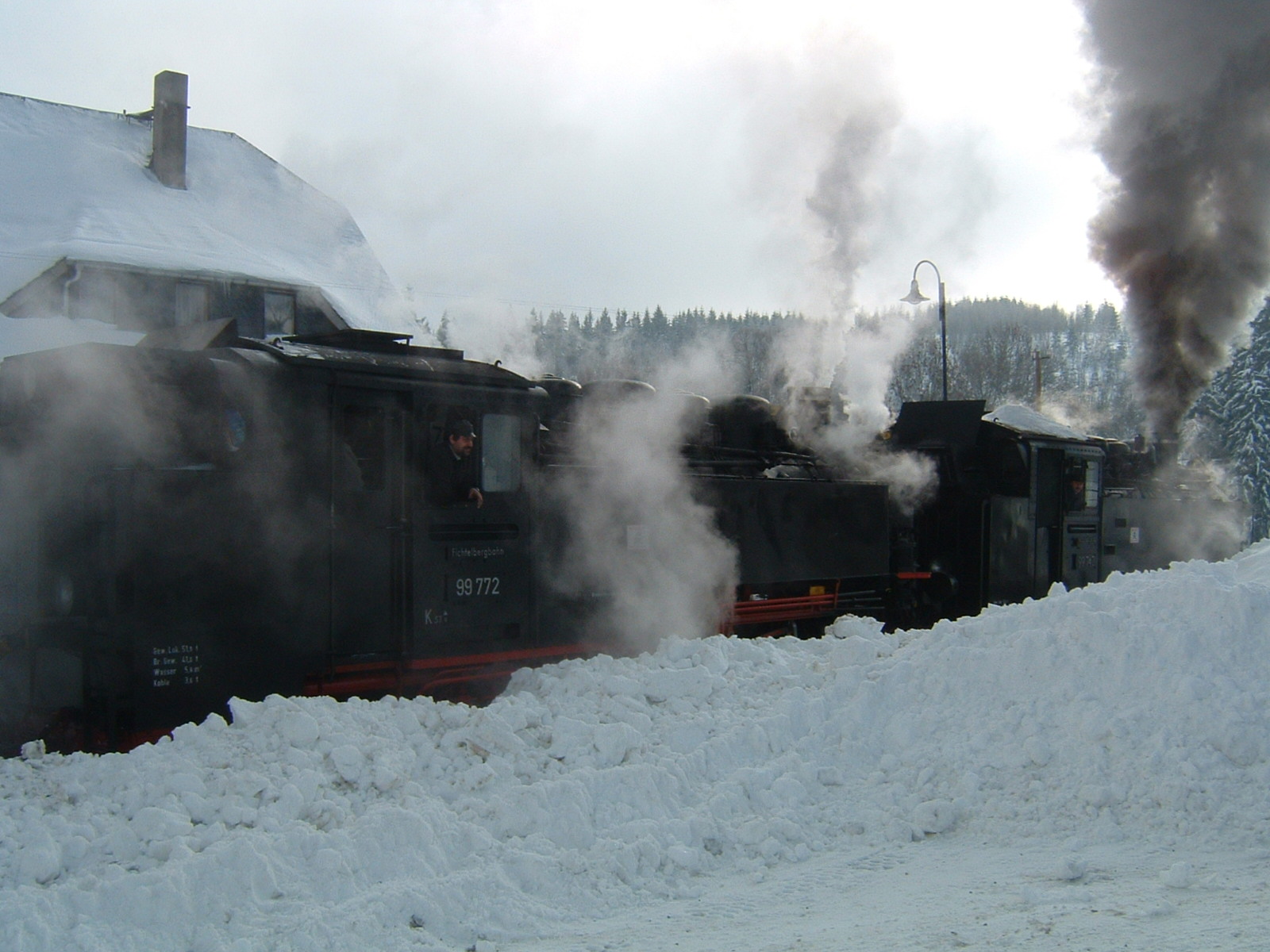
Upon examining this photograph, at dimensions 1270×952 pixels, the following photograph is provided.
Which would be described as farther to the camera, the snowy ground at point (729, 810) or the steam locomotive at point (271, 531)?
the steam locomotive at point (271, 531)

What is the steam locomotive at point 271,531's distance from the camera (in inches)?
245

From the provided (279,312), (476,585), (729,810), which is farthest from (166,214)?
(729,810)

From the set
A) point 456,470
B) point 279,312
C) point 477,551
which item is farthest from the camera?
point 279,312

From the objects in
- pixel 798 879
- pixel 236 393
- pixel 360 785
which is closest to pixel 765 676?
pixel 798 879

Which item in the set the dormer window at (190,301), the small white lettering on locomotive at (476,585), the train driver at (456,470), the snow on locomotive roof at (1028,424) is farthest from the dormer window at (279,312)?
the small white lettering on locomotive at (476,585)

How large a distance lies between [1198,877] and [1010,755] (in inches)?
57.4

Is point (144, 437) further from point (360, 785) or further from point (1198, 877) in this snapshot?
point (1198, 877)

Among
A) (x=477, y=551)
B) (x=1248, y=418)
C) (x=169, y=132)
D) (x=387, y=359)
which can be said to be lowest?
(x=477, y=551)

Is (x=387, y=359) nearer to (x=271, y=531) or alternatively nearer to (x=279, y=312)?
(x=271, y=531)

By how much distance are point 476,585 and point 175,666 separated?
2.15m

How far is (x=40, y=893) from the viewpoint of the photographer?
4309 mm

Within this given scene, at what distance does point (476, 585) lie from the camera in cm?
755

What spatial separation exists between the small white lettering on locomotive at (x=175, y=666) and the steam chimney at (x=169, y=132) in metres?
20.7

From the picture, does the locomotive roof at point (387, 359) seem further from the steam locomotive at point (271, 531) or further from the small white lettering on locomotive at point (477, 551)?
the small white lettering on locomotive at point (477, 551)
